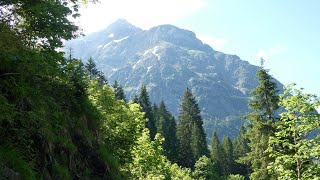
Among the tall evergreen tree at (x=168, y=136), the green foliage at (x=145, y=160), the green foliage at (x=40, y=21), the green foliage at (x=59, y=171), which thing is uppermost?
the tall evergreen tree at (x=168, y=136)

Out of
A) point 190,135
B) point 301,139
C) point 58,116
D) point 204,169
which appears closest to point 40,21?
point 58,116

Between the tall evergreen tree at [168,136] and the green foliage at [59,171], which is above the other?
the tall evergreen tree at [168,136]

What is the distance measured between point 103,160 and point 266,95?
20.4 m

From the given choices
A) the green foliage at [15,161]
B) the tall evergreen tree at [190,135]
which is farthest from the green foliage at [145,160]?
the tall evergreen tree at [190,135]

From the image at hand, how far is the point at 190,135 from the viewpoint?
77500 mm

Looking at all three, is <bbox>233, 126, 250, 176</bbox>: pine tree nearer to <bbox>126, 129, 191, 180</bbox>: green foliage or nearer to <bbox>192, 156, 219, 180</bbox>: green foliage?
<bbox>192, 156, 219, 180</bbox>: green foliage

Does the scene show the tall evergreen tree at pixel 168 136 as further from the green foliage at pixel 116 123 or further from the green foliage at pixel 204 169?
the green foliage at pixel 116 123

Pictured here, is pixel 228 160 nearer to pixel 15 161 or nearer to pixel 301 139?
pixel 301 139

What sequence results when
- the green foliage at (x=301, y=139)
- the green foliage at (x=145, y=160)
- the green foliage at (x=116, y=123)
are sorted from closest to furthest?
the green foliage at (x=301, y=139), the green foliage at (x=116, y=123), the green foliage at (x=145, y=160)

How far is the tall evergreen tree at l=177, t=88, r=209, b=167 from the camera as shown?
73125 millimetres

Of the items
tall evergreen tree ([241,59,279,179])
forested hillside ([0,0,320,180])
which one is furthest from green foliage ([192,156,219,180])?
forested hillside ([0,0,320,180])

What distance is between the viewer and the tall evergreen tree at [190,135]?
73125 mm

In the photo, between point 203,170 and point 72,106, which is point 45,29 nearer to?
point 72,106

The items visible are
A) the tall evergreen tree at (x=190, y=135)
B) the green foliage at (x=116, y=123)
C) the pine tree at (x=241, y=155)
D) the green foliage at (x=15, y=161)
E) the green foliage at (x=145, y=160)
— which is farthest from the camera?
the pine tree at (x=241, y=155)
